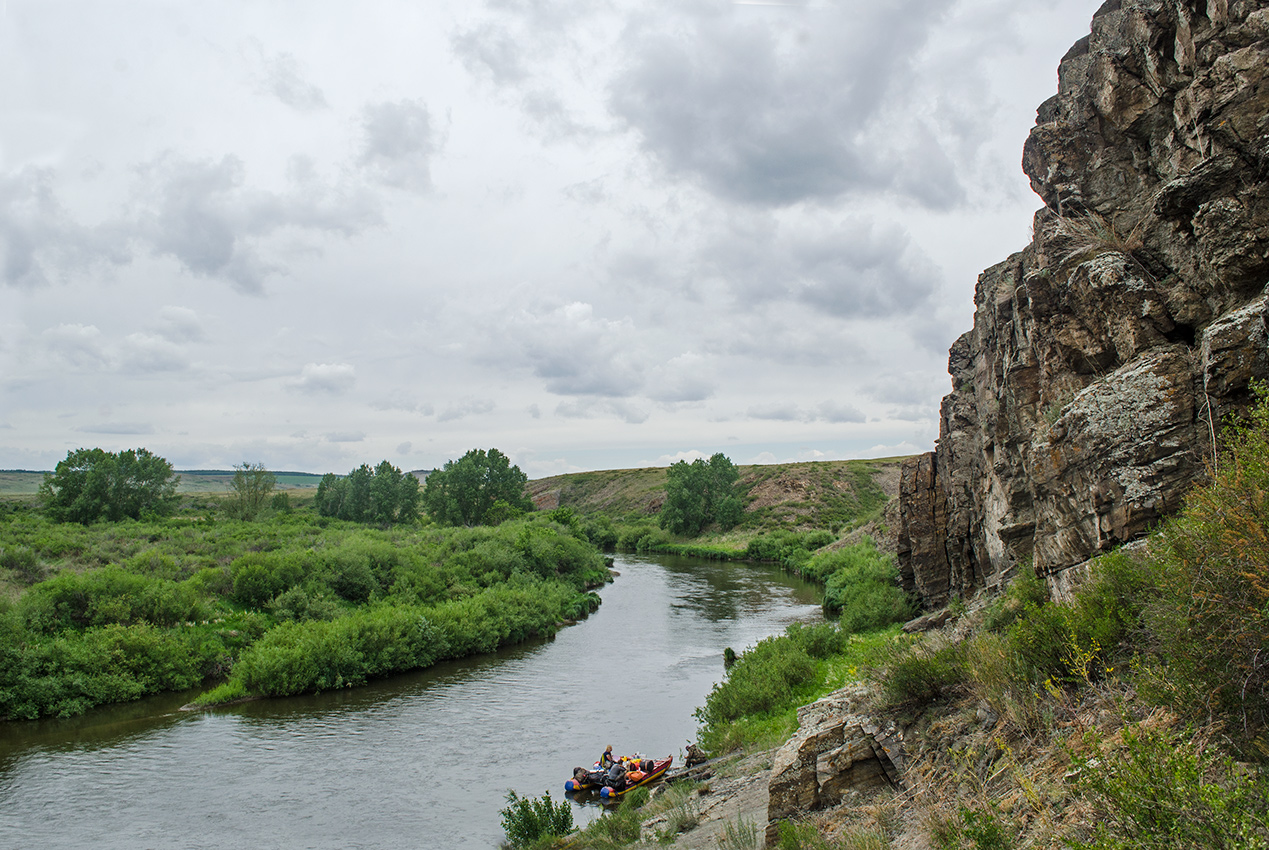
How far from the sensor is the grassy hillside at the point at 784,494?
86938mm

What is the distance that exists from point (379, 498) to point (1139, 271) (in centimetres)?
8511

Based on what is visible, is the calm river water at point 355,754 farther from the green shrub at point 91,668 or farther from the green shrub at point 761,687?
the green shrub at point 761,687

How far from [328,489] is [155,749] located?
79230mm

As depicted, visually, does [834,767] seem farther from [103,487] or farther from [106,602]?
[103,487]

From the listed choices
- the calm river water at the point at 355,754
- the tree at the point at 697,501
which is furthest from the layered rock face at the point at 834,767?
the tree at the point at 697,501

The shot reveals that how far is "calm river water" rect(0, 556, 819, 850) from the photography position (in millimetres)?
15539

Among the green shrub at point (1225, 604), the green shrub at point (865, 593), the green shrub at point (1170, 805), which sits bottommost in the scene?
the green shrub at point (865, 593)

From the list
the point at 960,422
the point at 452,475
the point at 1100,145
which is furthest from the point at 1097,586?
the point at 452,475

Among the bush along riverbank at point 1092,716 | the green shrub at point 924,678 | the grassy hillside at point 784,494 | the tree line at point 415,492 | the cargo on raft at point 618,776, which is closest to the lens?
the bush along riverbank at point 1092,716

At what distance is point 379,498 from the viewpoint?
3349 inches

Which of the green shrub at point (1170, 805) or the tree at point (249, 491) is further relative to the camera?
the tree at point (249, 491)

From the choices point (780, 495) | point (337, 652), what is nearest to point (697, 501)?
point (780, 495)

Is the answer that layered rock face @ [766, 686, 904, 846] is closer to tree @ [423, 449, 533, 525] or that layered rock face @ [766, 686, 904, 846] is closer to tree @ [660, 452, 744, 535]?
tree @ [423, 449, 533, 525]

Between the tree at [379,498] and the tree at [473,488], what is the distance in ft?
8.05
